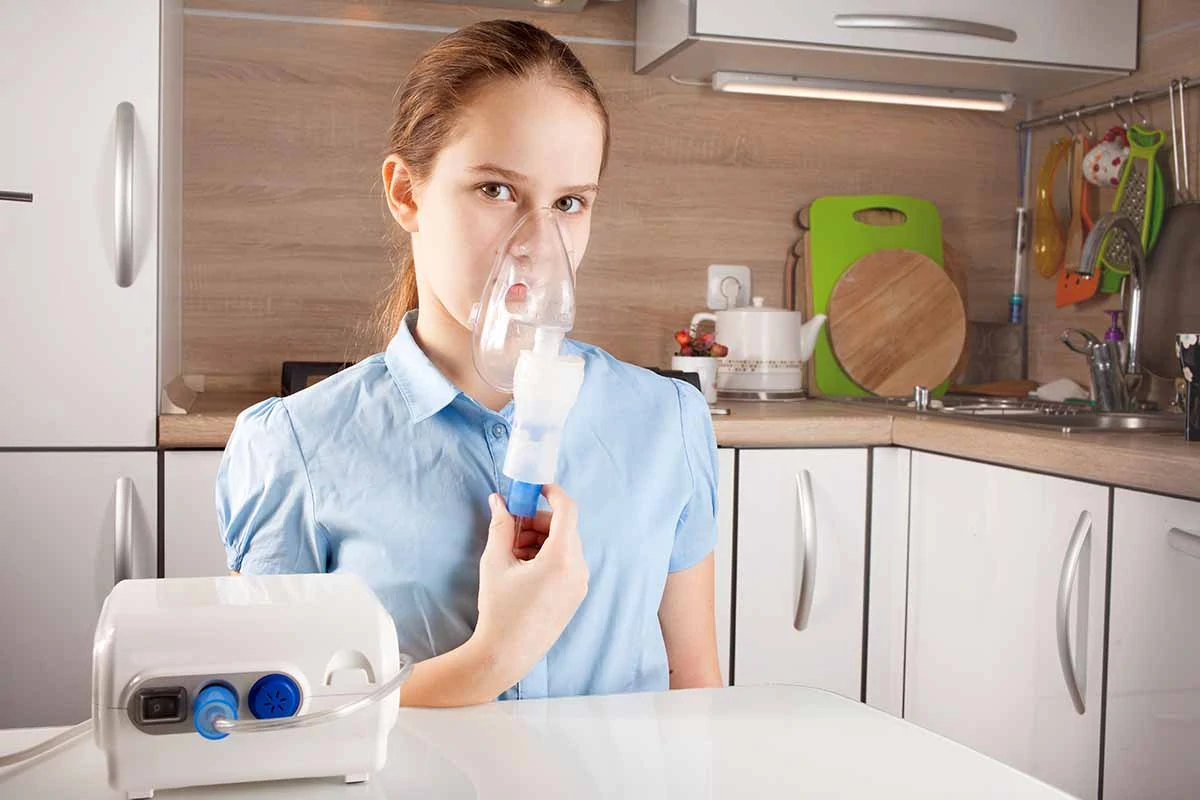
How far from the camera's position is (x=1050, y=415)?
2.07 meters

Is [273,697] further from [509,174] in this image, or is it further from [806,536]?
[806,536]

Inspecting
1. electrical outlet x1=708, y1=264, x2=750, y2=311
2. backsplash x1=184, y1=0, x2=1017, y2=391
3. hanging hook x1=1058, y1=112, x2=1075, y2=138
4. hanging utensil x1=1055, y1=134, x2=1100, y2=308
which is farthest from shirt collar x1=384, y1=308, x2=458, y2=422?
hanging hook x1=1058, y1=112, x2=1075, y2=138

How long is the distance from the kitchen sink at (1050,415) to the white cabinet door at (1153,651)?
0.25m

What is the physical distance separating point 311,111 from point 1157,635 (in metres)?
1.71

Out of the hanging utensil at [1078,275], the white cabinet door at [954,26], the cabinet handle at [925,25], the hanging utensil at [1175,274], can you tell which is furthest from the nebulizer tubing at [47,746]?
the hanging utensil at [1078,275]

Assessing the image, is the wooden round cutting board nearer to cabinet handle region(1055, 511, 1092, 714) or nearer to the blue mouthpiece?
cabinet handle region(1055, 511, 1092, 714)

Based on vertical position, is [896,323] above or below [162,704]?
above

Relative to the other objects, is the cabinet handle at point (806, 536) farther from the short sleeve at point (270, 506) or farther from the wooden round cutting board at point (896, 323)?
the short sleeve at point (270, 506)

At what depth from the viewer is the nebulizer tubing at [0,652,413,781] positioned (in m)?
0.54

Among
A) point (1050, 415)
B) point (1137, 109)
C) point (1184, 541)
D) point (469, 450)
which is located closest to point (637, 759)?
point (469, 450)

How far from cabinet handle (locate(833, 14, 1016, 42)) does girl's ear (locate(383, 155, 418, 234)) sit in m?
1.38

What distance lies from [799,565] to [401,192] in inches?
46.3

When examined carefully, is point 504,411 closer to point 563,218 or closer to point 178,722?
point 563,218

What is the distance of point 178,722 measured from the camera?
0.54m
